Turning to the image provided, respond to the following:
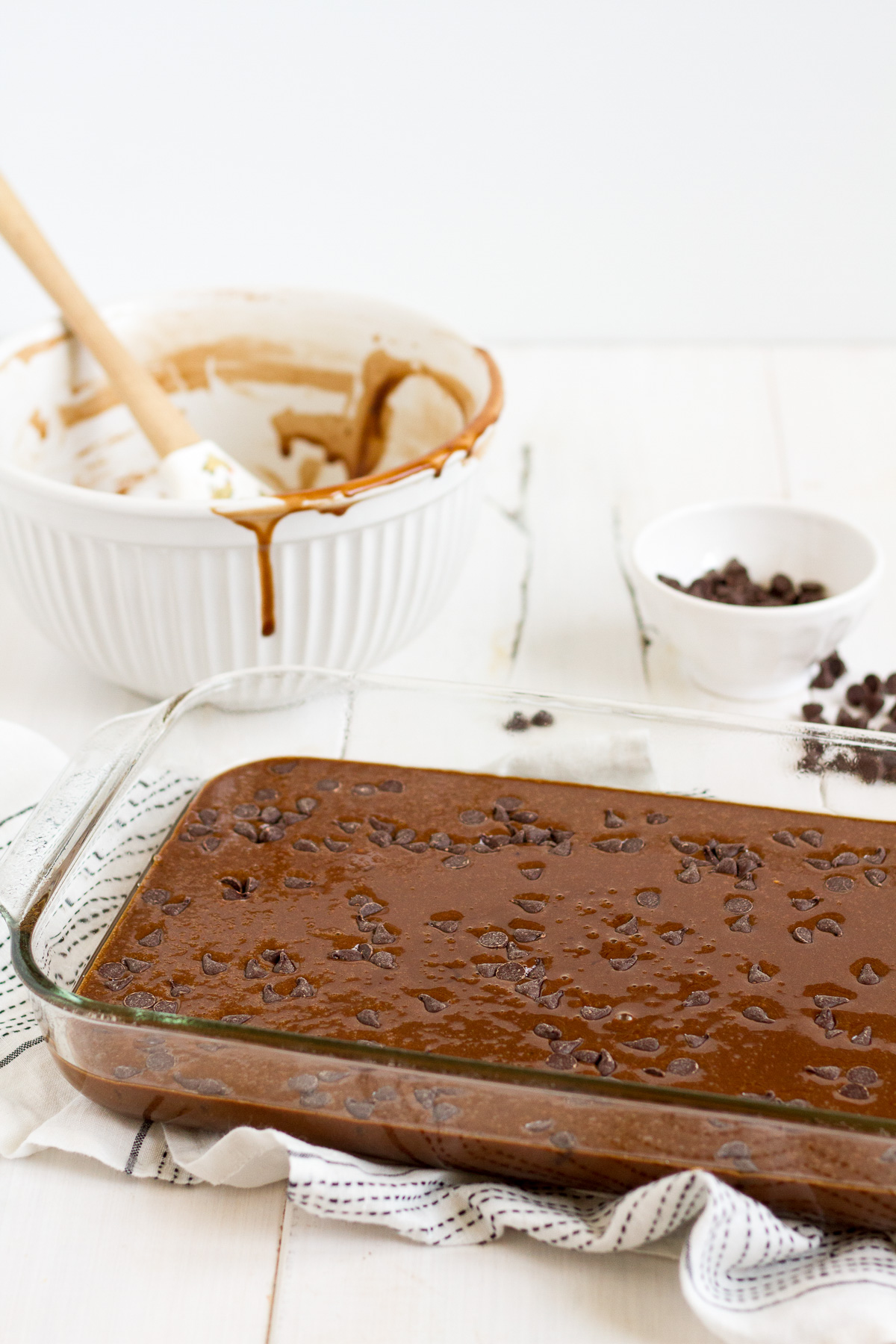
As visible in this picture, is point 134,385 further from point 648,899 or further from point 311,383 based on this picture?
point 648,899

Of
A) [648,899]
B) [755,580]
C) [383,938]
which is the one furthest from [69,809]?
[755,580]

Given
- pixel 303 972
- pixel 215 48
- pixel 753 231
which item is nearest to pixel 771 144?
pixel 753 231

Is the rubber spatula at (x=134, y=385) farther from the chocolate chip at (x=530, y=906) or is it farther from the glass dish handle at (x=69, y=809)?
the chocolate chip at (x=530, y=906)

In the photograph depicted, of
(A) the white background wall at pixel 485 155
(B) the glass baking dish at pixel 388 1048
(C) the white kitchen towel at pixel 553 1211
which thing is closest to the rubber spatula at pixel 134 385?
(B) the glass baking dish at pixel 388 1048

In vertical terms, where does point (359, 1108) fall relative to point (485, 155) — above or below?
below

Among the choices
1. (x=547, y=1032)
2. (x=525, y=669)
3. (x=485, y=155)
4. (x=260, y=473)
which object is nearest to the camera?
(x=547, y=1032)

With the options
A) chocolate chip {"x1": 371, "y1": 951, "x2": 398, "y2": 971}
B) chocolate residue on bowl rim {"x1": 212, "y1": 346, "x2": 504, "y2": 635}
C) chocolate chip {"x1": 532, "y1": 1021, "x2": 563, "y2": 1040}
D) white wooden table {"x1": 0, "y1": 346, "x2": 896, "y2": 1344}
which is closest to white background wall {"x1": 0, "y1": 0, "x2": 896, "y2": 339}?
Answer: white wooden table {"x1": 0, "y1": 346, "x2": 896, "y2": 1344}
